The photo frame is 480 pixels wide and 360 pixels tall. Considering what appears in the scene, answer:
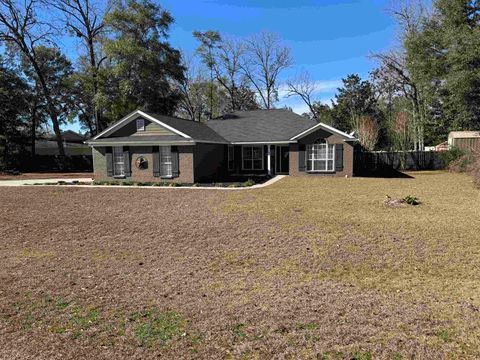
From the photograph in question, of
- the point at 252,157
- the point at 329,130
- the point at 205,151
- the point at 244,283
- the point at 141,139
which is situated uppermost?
the point at 329,130

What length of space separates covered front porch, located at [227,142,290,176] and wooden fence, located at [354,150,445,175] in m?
6.30

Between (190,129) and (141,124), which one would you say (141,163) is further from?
(190,129)

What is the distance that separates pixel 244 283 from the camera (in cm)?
548

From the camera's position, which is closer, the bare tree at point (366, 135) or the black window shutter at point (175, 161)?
the black window shutter at point (175, 161)

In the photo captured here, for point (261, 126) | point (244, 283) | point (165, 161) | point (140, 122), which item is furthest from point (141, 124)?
point (244, 283)

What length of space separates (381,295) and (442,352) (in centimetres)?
142

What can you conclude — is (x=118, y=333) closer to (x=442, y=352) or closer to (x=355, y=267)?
(x=442, y=352)

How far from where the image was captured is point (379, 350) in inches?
138

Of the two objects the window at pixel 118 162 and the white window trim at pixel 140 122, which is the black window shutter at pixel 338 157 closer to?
the white window trim at pixel 140 122

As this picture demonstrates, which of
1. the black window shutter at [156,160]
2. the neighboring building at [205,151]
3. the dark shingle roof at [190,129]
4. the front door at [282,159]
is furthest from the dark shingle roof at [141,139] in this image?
the front door at [282,159]

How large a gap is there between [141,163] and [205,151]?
11.9ft

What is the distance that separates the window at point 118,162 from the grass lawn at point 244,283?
33.5 feet

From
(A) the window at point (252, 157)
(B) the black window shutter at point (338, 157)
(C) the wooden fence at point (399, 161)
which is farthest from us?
(C) the wooden fence at point (399, 161)

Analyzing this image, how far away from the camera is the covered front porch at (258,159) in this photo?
23656mm
